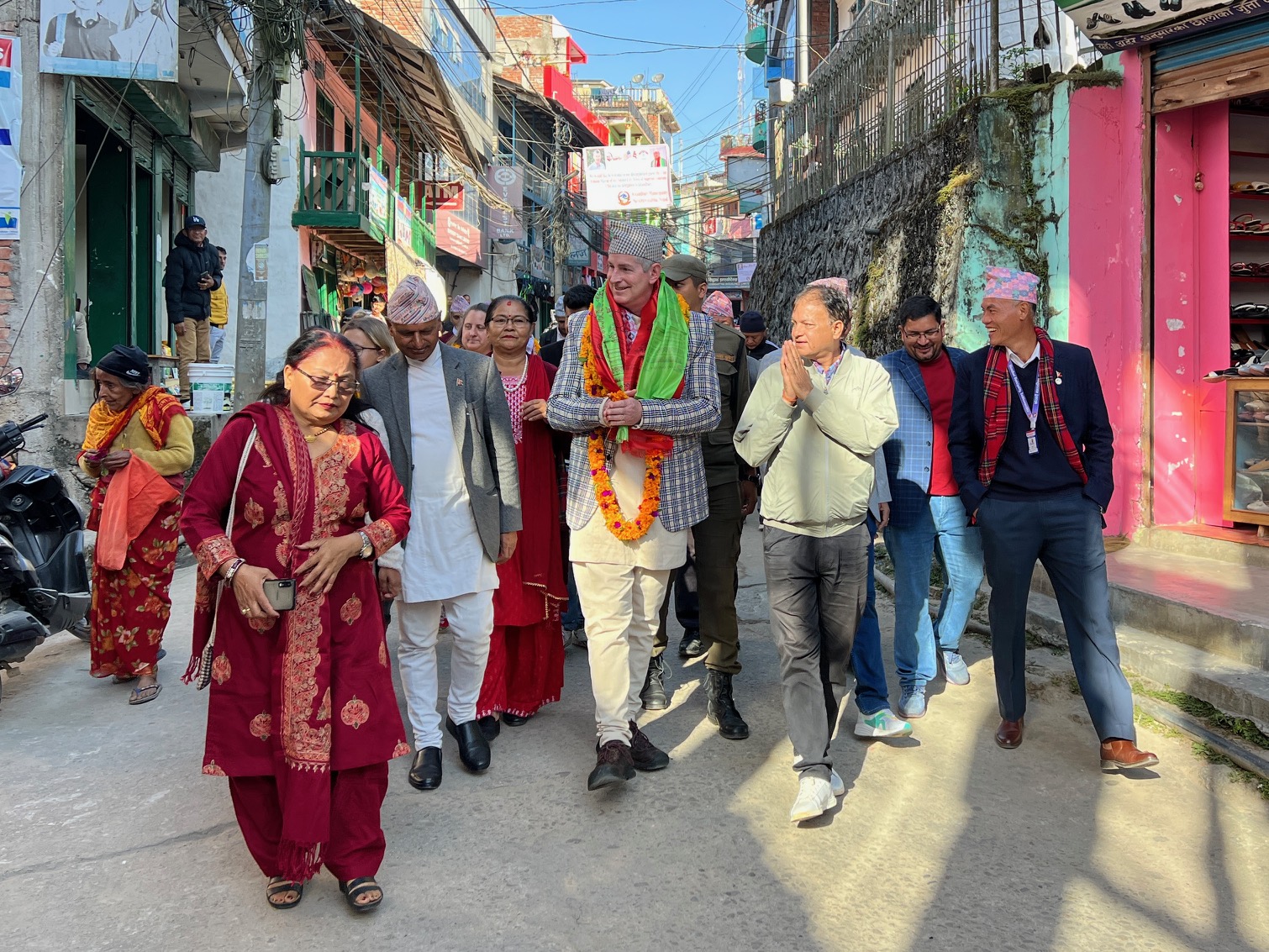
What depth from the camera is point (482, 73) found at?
32375 mm

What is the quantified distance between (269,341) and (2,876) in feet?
49.8

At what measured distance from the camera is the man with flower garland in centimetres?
397

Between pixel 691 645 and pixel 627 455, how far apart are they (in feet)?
7.17

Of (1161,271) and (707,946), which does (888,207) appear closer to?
(1161,271)

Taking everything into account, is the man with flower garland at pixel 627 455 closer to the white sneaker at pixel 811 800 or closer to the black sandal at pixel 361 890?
the white sneaker at pixel 811 800

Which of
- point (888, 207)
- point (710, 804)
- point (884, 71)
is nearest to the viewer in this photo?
point (710, 804)

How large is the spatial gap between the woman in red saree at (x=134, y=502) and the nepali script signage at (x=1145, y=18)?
233 inches

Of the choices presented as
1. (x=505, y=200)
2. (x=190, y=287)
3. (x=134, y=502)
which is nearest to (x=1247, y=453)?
(x=134, y=502)

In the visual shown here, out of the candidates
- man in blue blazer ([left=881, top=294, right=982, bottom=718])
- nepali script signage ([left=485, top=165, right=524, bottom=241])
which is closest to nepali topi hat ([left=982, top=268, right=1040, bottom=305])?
man in blue blazer ([left=881, top=294, right=982, bottom=718])

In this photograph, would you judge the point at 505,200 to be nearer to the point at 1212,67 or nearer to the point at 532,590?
the point at 1212,67

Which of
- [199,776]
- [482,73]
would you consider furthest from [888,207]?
[482,73]

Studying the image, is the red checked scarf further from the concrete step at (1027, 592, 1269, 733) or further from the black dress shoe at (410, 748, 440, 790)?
the black dress shoe at (410, 748, 440, 790)

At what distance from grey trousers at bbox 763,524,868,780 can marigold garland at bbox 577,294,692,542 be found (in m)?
0.46

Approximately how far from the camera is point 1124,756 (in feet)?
13.0
